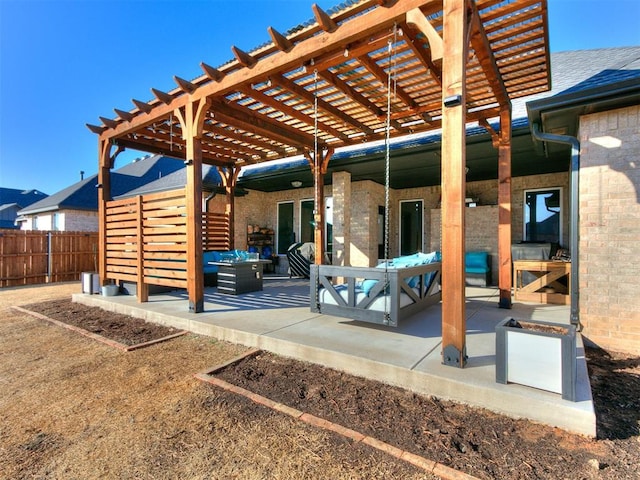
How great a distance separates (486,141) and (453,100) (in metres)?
3.66

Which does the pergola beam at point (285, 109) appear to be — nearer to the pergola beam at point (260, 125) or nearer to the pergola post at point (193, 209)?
the pergola beam at point (260, 125)

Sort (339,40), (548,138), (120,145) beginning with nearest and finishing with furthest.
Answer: (339,40) → (548,138) → (120,145)

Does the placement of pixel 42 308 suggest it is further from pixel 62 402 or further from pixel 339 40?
pixel 339 40

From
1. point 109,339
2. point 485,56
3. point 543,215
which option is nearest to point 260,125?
point 485,56

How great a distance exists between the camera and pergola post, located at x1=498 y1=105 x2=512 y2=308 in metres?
4.79

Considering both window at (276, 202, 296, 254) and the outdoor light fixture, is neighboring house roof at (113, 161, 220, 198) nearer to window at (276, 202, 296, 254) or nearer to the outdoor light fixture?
window at (276, 202, 296, 254)

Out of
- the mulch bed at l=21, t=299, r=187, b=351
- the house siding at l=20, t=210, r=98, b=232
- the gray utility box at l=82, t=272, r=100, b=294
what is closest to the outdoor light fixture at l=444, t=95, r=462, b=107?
the mulch bed at l=21, t=299, r=187, b=351

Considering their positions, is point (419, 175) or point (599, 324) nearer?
point (599, 324)

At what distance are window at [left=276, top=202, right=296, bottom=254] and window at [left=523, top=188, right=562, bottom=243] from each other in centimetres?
681

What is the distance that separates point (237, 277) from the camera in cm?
626

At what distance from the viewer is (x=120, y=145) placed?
6.55 m

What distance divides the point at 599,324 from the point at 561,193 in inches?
196

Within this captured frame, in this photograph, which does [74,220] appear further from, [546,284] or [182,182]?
[546,284]

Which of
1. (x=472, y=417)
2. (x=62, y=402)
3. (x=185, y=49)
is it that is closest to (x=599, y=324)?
(x=472, y=417)
